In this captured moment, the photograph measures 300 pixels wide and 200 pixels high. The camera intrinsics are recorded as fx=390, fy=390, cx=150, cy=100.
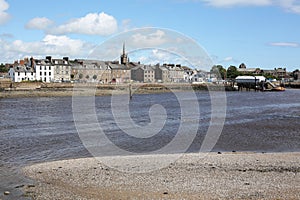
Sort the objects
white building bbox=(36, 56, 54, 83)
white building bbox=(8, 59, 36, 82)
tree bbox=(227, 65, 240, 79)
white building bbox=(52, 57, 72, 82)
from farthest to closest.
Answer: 1. tree bbox=(227, 65, 240, 79)
2. white building bbox=(52, 57, 72, 82)
3. white building bbox=(36, 56, 54, 83)
4. white building bbox=(8, 59, 36, 82)

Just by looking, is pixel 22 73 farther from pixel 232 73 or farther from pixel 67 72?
pixel 232 73

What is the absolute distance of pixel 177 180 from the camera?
1105 cm

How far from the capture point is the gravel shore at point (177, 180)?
973cm

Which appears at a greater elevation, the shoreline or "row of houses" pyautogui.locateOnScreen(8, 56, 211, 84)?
"row of houses" pyautogui.locateOnScreen(8, 56, 211, 84)

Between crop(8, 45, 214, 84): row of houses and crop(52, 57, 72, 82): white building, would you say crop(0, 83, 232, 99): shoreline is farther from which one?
crop(52, 57, 72, 82): white building

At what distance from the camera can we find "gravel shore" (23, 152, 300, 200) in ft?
31.9

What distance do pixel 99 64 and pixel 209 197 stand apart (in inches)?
2931

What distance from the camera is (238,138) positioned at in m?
20.6

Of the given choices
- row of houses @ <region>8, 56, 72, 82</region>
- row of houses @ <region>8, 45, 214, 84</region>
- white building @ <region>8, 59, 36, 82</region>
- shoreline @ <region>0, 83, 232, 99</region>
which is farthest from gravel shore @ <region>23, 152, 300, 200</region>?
row of houses @ <region>8, 56, 72, 82</region>

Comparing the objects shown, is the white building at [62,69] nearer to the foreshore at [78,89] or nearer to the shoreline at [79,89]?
the foreshore at [78,89]

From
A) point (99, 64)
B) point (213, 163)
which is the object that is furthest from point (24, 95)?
point (213, 163)

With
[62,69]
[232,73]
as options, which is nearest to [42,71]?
[62,69]

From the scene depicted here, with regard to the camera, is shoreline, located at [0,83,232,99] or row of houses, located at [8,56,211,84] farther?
row of houses, located at [8,56,211,84]

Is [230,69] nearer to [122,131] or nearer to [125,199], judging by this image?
[122,131]
